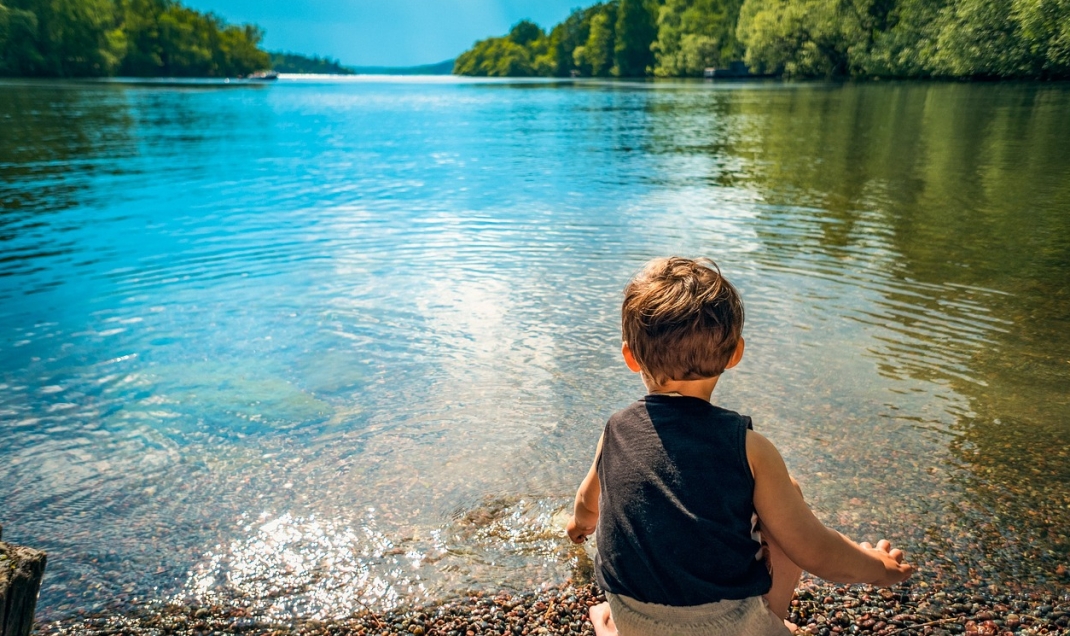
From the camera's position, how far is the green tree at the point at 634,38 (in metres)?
160

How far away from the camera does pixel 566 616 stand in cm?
339

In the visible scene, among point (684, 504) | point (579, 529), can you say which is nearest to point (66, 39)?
point (579, 529)

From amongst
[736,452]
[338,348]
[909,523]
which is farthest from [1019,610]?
[338,348]

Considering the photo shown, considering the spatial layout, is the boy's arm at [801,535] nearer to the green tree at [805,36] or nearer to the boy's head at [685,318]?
the boy's head at [685,318]

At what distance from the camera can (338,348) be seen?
7.19 meters

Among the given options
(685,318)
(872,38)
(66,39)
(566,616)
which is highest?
(66,39)

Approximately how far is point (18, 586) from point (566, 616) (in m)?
2.18

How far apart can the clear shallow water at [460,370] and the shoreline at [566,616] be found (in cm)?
12

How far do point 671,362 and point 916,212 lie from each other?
1202 cm

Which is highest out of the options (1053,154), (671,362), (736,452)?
(671,362)

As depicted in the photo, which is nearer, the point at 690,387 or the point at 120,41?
the point at 690,387

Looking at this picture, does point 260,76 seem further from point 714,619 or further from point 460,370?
point 714,619

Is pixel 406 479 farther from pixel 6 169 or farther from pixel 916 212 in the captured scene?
pixel 6 169

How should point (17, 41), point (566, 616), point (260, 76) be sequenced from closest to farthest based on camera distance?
point (566, 616)
point (17, 41)
point (260, 76)
